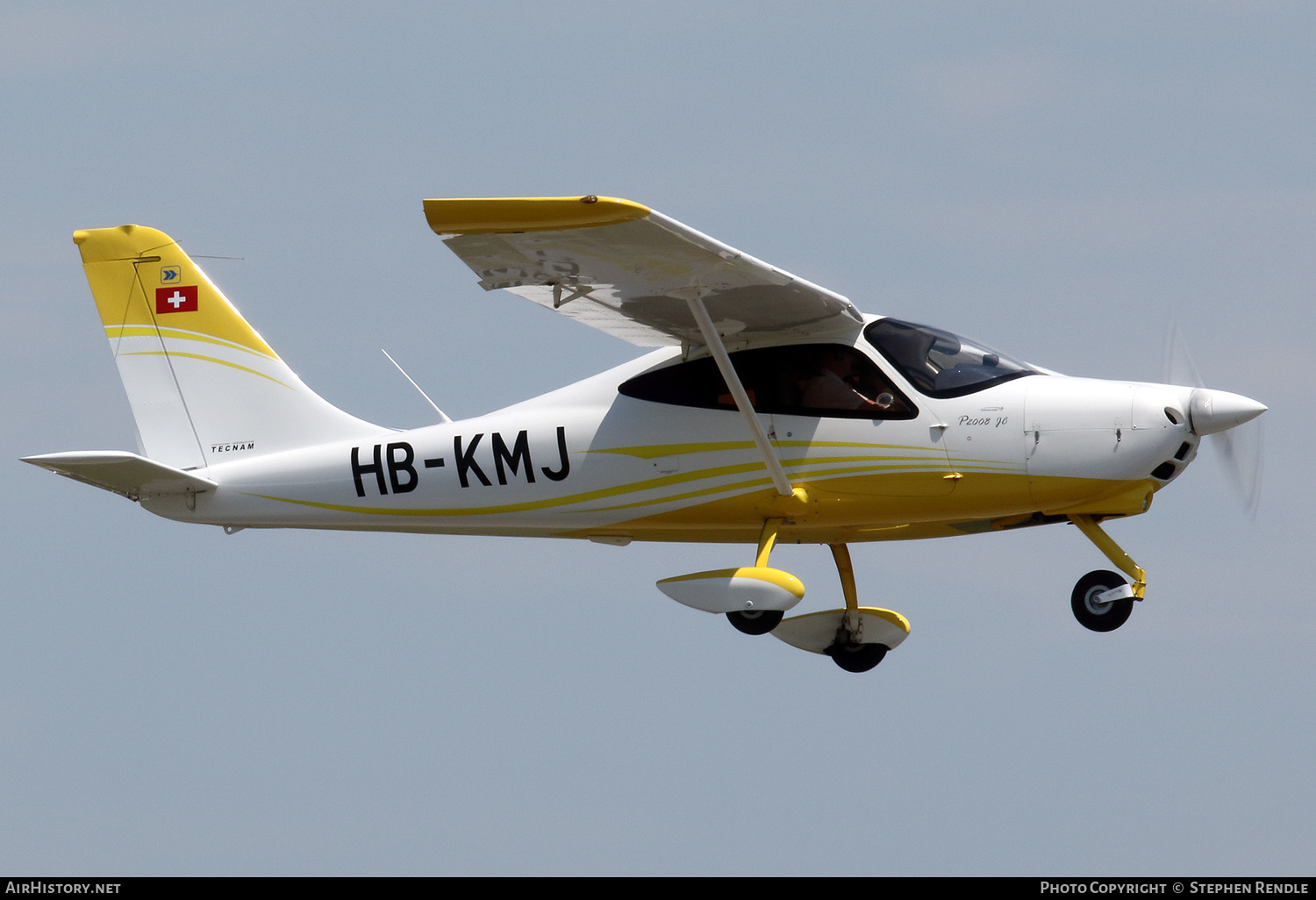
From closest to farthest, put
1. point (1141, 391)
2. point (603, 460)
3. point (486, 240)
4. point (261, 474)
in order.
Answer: point (486, 240), point (1141, 391), point (603, 460), point (261, 474)

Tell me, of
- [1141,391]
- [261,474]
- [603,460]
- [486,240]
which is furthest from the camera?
[261,474]

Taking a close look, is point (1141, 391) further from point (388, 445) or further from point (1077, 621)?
point (388, 445)

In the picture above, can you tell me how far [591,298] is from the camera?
14812mm

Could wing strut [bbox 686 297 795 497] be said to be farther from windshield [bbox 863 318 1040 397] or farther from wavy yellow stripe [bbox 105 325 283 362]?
wavy yellow stripe [bbox 105 325 283 362]

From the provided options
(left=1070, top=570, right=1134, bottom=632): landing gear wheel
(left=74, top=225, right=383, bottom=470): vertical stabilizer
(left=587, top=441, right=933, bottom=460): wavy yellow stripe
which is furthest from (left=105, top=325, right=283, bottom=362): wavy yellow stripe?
(left=1070, top=570, right=1134, bottom=632): landing gear wheel

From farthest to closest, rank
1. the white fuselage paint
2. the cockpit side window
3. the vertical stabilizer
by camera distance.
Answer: the vertical stabilizer → the cockpit side window → the white fuselage paint

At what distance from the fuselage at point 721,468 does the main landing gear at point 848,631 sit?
97 cm

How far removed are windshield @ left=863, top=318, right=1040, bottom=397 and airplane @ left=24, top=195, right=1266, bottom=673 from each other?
18 mm

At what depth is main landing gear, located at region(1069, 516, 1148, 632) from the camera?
1415 centimetres

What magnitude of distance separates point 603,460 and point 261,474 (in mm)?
3394

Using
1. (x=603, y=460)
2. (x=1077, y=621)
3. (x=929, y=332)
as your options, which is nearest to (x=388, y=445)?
(x=603, y=460)

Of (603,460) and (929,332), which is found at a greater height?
(929,332)

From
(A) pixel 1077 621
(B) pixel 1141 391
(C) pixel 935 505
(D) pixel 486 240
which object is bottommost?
Result: (A) pixel 1077 621

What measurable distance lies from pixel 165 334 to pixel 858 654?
7.31 meters
